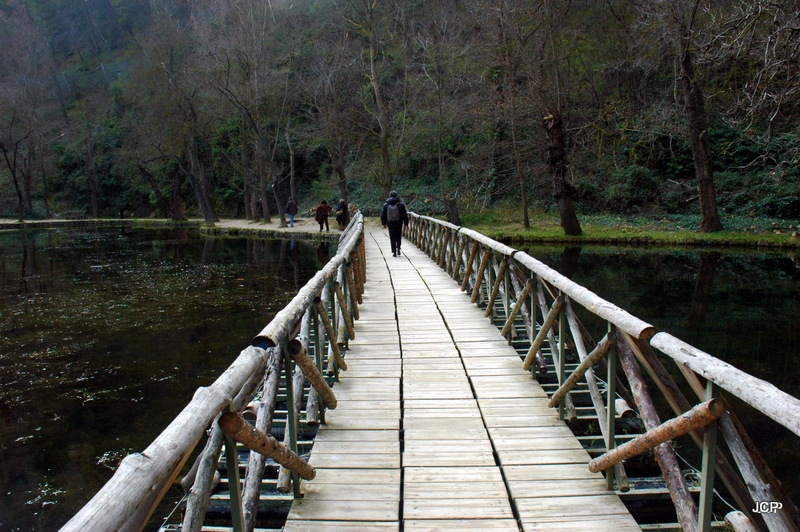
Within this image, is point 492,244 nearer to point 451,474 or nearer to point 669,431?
point 451,474

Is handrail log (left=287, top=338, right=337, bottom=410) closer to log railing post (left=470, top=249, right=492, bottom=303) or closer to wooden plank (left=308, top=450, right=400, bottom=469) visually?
wooden plank (left=308, top=450, right=400, bottom=469)

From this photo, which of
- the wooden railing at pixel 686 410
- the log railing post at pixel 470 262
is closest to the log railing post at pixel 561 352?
the wooden railing at pixel 686 410

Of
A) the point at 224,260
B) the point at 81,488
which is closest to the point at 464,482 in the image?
the point at 81,488

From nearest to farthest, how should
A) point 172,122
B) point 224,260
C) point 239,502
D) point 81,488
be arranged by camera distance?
point 239,502
point 81,488
point 224,260
point 172,122

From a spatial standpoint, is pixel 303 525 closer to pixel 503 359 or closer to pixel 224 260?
pixel 503 359

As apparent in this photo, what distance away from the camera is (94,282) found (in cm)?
1634

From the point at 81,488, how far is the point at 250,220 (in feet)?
101

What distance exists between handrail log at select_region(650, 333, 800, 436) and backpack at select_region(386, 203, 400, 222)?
32.5 feet

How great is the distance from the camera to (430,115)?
2695cm

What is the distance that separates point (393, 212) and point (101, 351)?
615 cm

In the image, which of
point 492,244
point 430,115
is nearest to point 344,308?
point 492,244

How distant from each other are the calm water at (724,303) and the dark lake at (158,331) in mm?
25

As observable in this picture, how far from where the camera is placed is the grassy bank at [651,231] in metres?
17.5

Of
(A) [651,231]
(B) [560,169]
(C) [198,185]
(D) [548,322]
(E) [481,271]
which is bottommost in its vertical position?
(D) [548,322]
